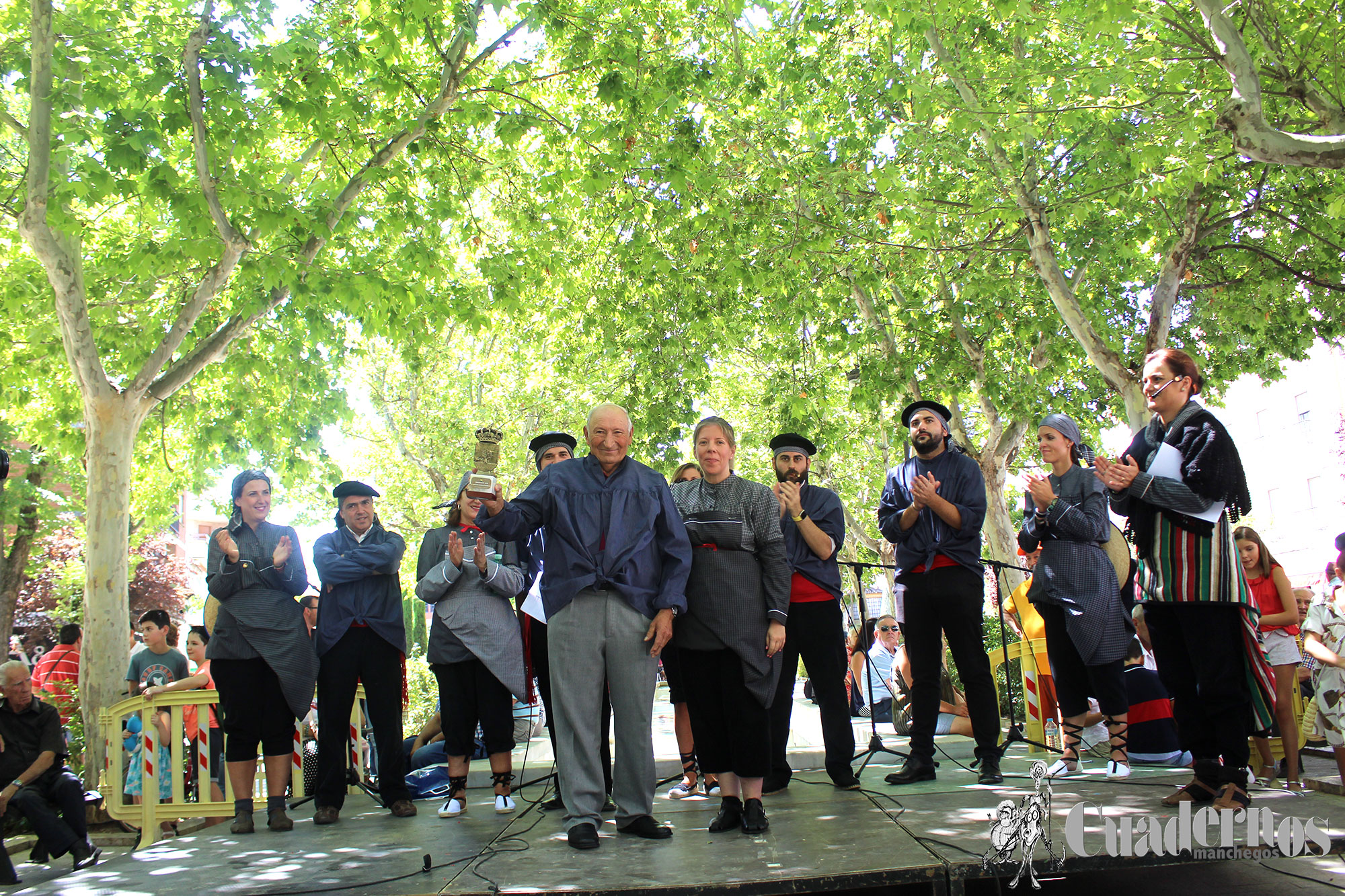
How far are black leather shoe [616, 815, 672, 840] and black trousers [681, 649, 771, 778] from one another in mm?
375

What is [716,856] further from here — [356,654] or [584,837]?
[356,654]

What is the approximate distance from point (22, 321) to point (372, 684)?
25.6 feet

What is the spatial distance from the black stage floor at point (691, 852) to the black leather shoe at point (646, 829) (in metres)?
0.05

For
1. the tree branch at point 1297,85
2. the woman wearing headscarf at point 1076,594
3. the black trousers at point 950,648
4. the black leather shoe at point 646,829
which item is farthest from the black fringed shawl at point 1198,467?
the tree branch at point 1297,85

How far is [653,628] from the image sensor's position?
13.9 feet

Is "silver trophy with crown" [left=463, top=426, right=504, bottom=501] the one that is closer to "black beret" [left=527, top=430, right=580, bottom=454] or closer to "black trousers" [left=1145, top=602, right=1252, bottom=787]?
"black beret" [left=527, top=430, right=580, bottom=454]

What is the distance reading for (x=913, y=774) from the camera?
521cm

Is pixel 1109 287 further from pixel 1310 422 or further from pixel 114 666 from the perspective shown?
pixel 1310 422

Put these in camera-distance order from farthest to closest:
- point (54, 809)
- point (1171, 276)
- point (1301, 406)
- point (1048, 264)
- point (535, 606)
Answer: point (1301, 406) < point (1171, 276) < point (1048, 264) < point (54, 809) < point (535, 606)

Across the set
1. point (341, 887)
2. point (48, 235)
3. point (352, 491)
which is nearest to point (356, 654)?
point (352, 491)

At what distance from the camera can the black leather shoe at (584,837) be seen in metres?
3.92

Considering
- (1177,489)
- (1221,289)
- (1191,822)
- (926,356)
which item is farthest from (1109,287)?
(1191,822)

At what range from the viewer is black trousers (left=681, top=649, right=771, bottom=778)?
13.7 feet

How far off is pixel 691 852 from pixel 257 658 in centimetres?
304
